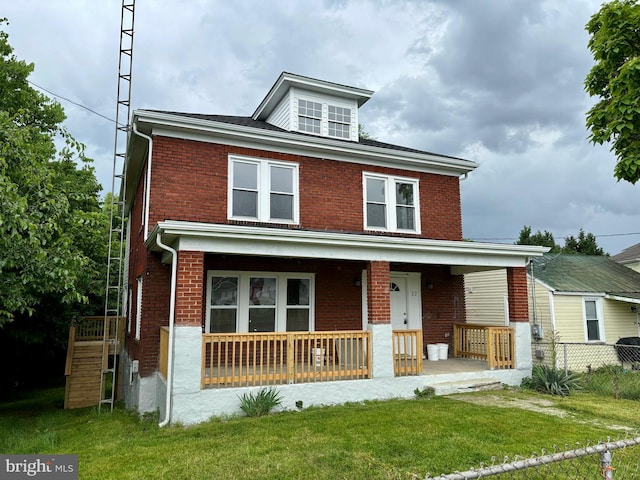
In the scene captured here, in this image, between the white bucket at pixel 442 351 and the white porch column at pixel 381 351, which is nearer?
the white porch column at pixel 381 351

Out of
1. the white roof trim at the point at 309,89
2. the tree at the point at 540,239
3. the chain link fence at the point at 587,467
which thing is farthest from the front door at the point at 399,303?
the tree at the point at 540,239

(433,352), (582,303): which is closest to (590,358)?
(582,303)

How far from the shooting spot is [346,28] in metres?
13.4

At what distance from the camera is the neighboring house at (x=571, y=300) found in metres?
15.1

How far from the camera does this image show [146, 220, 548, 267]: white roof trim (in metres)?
7.59

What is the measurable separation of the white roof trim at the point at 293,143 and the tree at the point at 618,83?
3.31 metres

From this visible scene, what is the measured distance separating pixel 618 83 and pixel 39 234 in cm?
1225

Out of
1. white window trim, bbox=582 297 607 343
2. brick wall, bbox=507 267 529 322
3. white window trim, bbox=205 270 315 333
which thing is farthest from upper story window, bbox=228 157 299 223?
white window trim, bbox=582 297 607 343

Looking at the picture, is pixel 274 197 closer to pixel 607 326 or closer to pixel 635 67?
pixel 635 67

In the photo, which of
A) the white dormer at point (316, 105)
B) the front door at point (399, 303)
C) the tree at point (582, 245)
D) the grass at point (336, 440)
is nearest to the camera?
the grass at point (336, 440)

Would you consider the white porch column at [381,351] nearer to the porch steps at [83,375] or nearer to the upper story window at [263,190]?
the upper story window at [263,190]

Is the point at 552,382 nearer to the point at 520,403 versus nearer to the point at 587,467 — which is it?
the point at 520,403

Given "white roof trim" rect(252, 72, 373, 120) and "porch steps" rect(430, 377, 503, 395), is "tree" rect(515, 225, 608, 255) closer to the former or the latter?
"white roof trim" rect(252, 72, 373, 120)

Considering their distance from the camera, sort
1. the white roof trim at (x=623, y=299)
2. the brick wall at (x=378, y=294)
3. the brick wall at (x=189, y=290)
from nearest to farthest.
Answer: the brick wall at (x=189, y=290) → the brick wall at (x=378, y=294) → the white roof trim at (x=623, y=299)
